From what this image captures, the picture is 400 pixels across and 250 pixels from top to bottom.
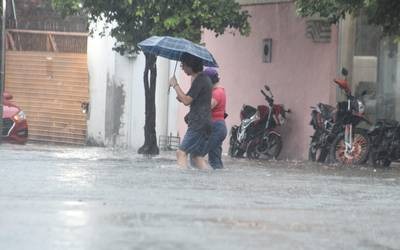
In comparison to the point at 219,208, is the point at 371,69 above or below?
above

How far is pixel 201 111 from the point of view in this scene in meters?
11.7

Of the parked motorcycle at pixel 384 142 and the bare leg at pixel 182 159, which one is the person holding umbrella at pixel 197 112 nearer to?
the bare leg at pixel 182 159

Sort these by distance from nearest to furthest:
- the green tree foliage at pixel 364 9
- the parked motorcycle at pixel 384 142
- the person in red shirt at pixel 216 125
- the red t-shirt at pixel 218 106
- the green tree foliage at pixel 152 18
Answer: the person in red shirt at pixel 216 125 < the red t-shirt at pixel 218 106 < the green tree foliage at pixel 364 9 < the parked motorcycle at pixel 384 142 < the green tree foliage at pixel 152 18

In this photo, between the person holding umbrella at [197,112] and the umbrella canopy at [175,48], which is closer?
the person holding umbrella at [197,112]

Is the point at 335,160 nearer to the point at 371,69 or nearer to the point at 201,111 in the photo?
the point at 371,69

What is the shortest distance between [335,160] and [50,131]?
40.6 ft

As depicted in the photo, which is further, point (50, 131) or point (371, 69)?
point (50, 131)

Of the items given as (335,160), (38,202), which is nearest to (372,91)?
(335,160)

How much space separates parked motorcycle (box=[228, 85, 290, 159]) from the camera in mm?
16547

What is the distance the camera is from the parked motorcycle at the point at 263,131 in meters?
16.5

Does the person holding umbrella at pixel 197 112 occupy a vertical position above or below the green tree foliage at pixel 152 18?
below

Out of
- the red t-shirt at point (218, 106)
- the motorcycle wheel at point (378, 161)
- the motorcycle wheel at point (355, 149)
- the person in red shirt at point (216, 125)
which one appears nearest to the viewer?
the person in red shirt at point (216, 125)

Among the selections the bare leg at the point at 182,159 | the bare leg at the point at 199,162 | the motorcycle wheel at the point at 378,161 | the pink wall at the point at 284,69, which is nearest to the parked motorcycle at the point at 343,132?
the motorcycle wheel at the point at 378,161

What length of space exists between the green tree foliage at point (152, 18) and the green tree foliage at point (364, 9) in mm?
2423
